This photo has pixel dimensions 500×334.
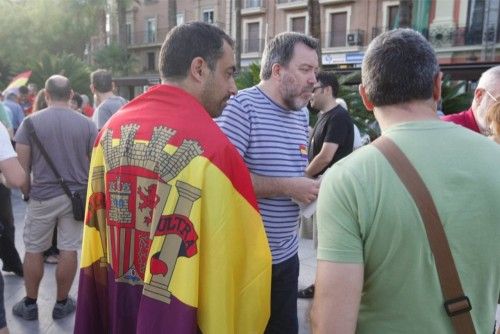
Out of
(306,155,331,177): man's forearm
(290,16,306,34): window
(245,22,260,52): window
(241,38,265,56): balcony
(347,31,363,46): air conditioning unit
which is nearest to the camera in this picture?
(306,155,331,177): man's forearm

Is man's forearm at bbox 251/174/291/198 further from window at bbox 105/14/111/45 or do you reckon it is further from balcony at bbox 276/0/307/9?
window at bbox 105/14/111/45

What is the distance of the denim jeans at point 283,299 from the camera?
7.57ft

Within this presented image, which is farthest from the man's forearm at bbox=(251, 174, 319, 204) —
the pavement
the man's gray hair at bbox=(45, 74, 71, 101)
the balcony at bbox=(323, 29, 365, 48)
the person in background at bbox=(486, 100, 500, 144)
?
the balcony at bbox=(323, 29, 365, 48)

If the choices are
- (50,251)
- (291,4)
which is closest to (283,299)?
(50,251)

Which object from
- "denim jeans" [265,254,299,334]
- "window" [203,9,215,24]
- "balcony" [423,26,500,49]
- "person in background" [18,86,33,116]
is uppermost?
"window" [203,9,215,24]

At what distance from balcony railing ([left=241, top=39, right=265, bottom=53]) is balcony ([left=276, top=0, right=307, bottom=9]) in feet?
9.11

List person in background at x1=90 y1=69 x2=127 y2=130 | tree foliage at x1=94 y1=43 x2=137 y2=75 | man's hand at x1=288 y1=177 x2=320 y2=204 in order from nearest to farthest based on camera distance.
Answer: man's hand at x1=288 y1=177 x2=320 y2=204, person in background at x1=90 y1=69 x2=127 y2=130, tree foliage at x1=94 y1=43 x2=137 y2=75

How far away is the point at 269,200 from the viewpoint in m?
2.31

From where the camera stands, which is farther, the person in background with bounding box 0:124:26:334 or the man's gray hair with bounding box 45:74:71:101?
the man's gray hair with bounding box 45:74:71:101

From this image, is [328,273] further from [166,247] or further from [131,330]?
[131,330]

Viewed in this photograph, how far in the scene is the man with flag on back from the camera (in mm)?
1458

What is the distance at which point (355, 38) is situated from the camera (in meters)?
27.1

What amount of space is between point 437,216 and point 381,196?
0.15 meters

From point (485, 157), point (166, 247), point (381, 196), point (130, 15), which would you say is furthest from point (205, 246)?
point (130, 15)
